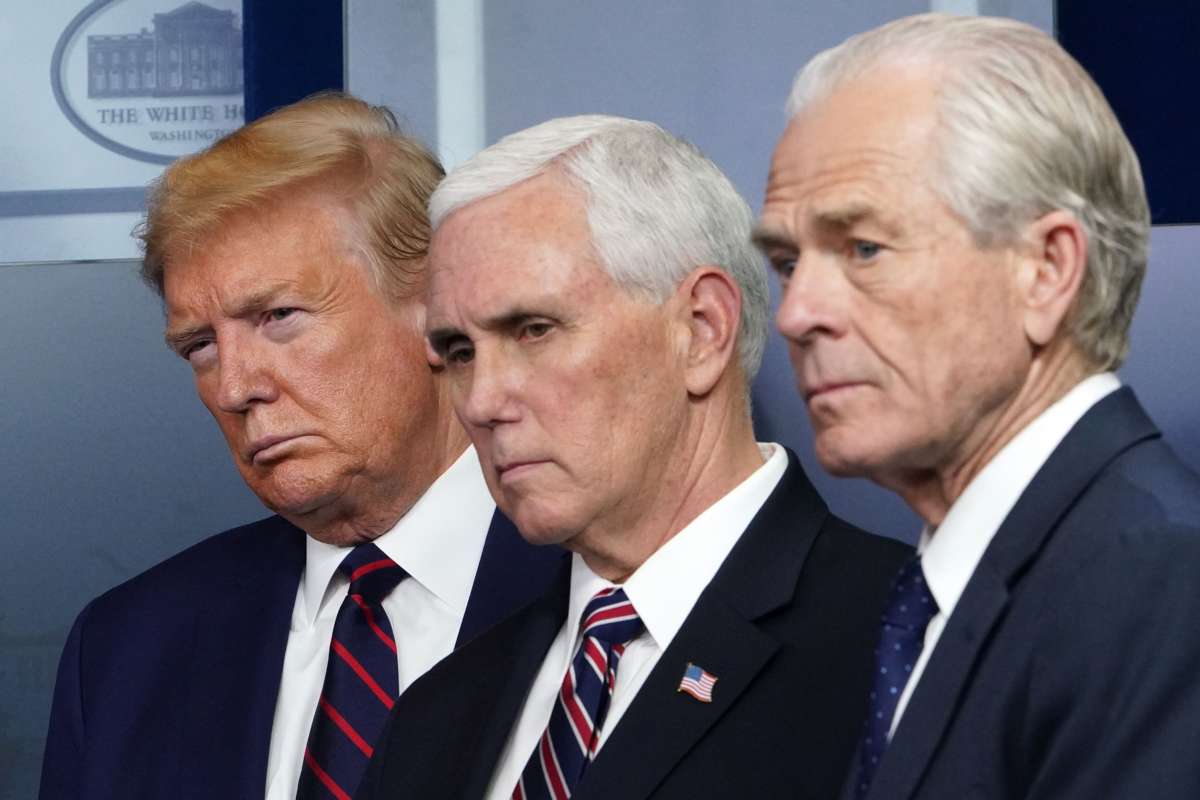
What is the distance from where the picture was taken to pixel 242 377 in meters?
2.43

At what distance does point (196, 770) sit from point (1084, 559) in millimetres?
1463

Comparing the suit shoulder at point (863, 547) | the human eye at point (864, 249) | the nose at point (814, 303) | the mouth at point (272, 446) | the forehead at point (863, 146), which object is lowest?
the mouth at point (272, 446)

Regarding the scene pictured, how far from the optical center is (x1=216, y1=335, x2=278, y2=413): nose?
2.42 metres

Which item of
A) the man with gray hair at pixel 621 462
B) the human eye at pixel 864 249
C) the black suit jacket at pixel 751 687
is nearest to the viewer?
the human eye at pixel 864 249

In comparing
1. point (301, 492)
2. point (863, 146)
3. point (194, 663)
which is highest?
point (863, 146)

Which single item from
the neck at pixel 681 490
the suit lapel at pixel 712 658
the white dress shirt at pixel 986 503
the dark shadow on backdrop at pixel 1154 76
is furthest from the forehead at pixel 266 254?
the white dress shirt at pixel 986 503

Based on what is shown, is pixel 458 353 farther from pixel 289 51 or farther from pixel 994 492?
pixel 289 51

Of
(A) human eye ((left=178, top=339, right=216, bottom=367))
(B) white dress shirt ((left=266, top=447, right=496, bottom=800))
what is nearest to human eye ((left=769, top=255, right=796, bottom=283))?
(B) white dress shirt ((left=266, top=447, right=496, bottom=800))

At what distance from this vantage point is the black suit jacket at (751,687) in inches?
69.5

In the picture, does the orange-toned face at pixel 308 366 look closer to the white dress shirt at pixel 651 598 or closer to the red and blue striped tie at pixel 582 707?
the white dress shirt at pixel 651 598

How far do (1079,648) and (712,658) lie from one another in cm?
59

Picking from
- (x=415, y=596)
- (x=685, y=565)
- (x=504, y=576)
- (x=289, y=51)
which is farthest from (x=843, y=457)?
(x=289, y=51)

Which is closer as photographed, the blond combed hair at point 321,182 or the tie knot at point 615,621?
the tie knot at point 615,621

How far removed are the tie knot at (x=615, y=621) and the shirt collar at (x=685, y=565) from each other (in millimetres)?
10
